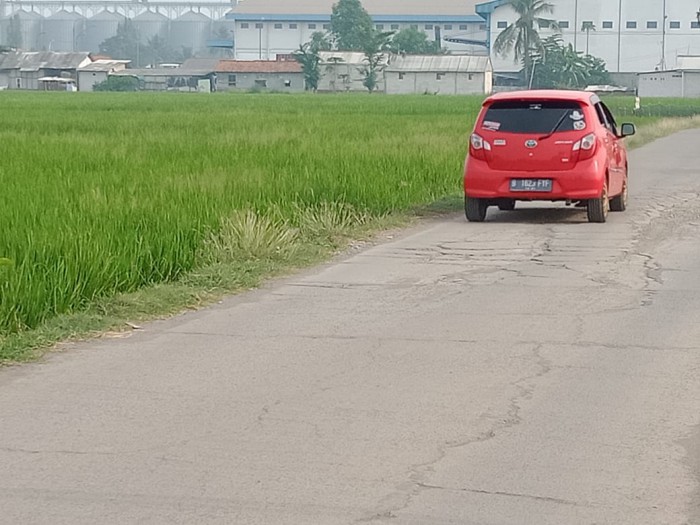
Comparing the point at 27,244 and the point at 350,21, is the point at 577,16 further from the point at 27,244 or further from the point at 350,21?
the point at 27,244

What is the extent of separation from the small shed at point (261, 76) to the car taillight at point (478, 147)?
4263 inches

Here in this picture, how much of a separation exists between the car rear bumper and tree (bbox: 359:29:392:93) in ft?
342

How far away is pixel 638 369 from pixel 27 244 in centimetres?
489

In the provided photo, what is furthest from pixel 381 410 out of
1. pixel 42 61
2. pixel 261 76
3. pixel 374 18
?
pixel 374 18

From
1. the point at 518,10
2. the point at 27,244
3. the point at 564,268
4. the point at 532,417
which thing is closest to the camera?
the point at 532,417

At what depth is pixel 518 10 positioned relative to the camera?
389 feet

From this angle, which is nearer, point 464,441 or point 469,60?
point 464,441

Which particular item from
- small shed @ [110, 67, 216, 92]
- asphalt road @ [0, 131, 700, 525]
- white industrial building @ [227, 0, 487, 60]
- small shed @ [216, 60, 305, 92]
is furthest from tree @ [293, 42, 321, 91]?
asphalt road @ [0, 131, 700, 525]

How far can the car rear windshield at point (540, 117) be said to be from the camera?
54.5 ft

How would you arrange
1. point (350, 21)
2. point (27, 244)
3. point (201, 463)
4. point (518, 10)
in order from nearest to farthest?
point (201, 463)
point (27, 244)
point (518, 10)
point (350, 21)

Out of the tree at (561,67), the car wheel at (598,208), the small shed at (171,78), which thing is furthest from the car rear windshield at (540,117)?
the small shed at (171,78)

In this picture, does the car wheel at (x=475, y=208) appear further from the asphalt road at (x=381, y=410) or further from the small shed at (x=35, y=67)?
the small shed at (x=35, y=67)

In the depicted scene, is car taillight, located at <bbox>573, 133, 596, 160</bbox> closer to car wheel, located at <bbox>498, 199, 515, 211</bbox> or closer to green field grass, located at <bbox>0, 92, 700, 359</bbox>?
car wheel, located at <bbox>498, 199, 515, 211</bbox>

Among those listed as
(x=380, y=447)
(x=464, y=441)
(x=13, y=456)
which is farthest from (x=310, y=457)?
(x=13, y=456)
